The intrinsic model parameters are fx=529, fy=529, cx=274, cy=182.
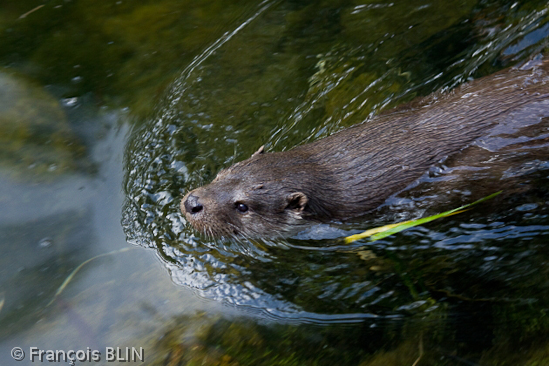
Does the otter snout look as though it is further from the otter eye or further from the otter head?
the otter eye

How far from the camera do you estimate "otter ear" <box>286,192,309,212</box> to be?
3662 mm

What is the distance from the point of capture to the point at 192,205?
3.81 metres

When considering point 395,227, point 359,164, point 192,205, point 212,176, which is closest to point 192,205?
point 192,205

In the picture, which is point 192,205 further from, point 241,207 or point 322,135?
point 322,135

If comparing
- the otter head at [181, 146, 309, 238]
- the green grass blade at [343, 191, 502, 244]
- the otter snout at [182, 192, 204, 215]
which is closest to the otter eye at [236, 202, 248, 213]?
the otter head at [181, 146, 309, 238]

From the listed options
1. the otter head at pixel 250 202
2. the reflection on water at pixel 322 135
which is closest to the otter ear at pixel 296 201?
the otter head at pixel 250 202

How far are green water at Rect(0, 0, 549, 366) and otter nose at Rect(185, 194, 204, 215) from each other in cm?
36

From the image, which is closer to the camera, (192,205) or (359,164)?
(359,164)

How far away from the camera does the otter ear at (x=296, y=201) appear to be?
12.0ft

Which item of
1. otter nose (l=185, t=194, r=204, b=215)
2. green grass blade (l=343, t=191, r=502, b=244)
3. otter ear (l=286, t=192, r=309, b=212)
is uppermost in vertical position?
otter nose (l=185, t=194, r=204, b=215)

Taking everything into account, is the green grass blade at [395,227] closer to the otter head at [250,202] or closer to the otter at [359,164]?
the otter at [359,164]

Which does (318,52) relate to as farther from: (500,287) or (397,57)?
(500,287)

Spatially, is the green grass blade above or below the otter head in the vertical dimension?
below

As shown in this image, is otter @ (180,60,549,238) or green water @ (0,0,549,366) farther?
otter @ (180,60,549,238)
